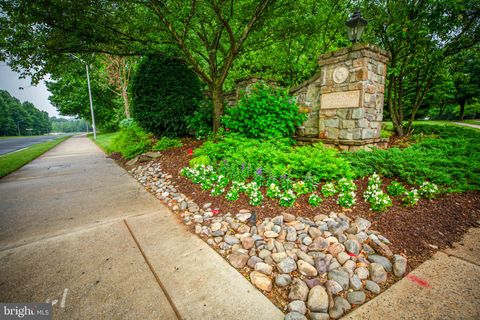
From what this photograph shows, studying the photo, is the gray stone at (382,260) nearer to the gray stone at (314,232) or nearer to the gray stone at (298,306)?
the gray stone at (314,232)

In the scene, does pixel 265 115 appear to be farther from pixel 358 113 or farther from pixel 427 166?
pixel 427 166

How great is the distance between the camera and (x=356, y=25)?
4.82 meters

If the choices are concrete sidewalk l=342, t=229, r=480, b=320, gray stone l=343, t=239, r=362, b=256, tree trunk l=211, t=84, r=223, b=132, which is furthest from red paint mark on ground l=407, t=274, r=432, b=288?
tree trunk l=211, t=84, r=223, b=132

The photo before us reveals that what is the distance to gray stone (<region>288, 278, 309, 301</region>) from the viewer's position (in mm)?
1709

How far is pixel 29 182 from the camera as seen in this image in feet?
16.6

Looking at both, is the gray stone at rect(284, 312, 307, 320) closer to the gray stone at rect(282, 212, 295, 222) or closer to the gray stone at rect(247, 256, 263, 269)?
the gray stone at rect(247, 256, 263, 269)

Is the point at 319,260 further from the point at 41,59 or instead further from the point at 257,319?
the point at 41,59

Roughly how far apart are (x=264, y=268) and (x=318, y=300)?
1.70ft

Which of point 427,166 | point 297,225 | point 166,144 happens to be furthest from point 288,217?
point 166,144

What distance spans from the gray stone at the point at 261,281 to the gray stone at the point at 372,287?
819 mm

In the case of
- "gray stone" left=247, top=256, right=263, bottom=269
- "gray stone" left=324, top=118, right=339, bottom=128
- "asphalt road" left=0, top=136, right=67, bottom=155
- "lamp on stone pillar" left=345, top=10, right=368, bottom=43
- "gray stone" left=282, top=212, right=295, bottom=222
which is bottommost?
"gray stone" left=247, top=256, right=263, bottom=269

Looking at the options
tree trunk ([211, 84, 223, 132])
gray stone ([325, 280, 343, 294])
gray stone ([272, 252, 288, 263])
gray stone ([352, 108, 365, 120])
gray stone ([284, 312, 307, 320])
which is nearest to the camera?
gray stone ([284, 312, 307, 320])

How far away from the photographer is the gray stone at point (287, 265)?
1.99 m

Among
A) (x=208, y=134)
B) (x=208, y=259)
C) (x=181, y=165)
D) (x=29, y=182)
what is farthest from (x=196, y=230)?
(x=29, y=182)
